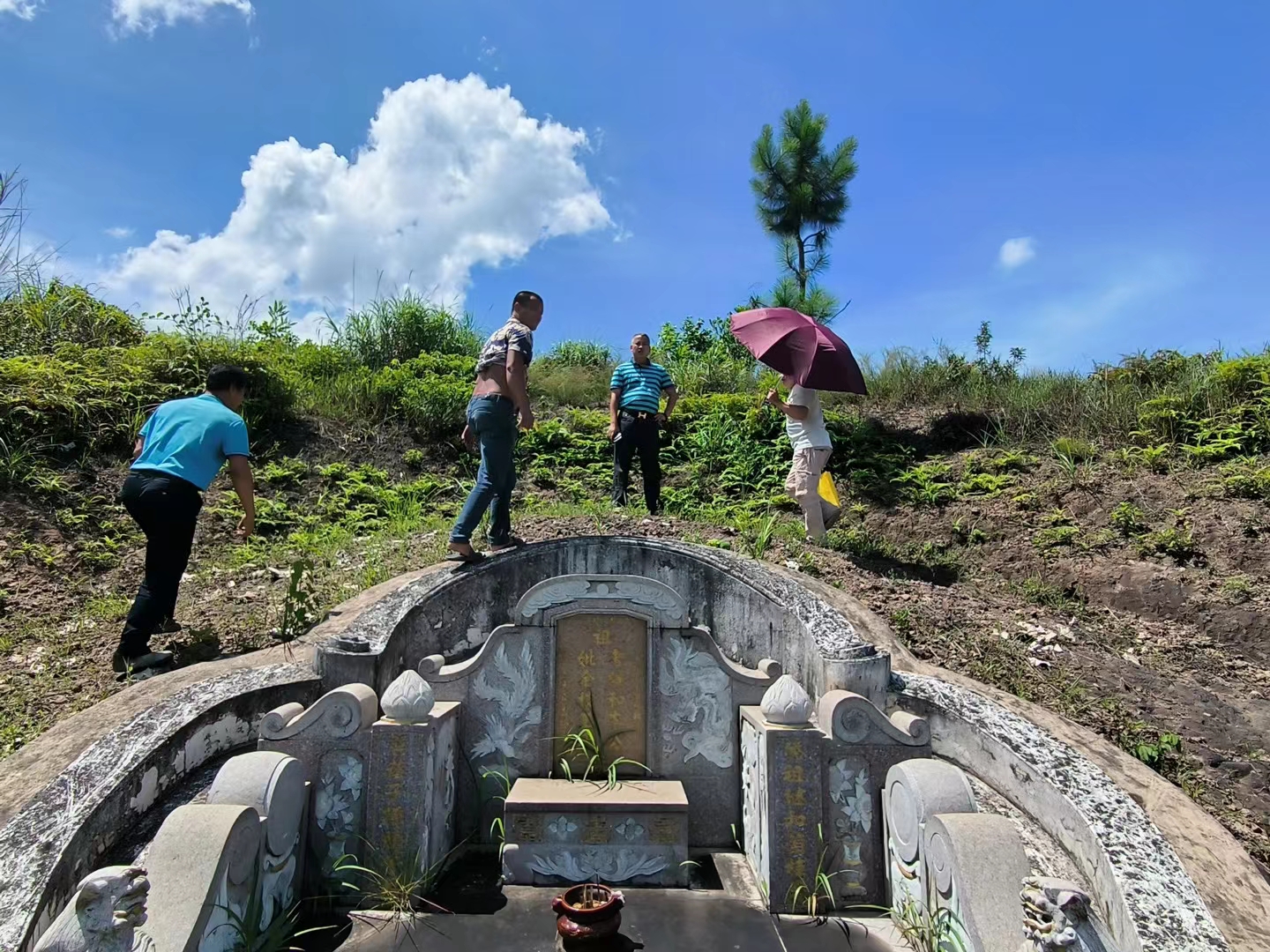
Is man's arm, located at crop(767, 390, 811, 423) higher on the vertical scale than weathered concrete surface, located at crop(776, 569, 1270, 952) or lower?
higher

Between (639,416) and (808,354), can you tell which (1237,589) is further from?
(639,416)

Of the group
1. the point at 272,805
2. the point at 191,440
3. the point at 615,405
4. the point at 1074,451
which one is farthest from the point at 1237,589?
the point at 191,440

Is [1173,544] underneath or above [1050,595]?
above

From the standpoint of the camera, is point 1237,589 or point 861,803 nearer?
point 861,803

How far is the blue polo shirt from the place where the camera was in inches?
150

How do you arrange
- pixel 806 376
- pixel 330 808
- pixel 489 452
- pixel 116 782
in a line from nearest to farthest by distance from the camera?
pixel 116 782 < pixel 330 808 < pixel 489 452 < pixel 806 376

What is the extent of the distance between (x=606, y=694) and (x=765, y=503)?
11.9 feet

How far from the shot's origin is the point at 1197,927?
2.34 metres

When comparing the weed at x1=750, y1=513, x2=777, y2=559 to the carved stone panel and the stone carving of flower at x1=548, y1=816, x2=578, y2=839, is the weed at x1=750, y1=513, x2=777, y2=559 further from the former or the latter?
the stone carving of flower at x1=548, y1=816, x2=578, y2=839

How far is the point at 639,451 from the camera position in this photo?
6.02 metres

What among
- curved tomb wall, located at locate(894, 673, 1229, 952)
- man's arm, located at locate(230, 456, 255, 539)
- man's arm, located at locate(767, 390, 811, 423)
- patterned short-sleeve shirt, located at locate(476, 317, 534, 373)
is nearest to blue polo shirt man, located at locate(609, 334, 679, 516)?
man's arm, located at locate(767, 390, 811, 423)

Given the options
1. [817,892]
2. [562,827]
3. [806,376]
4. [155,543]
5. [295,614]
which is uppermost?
[806,376]

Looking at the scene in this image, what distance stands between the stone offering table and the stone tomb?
387 mm

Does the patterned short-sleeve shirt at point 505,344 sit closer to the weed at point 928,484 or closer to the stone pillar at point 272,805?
the stone pillar at point 272,805
